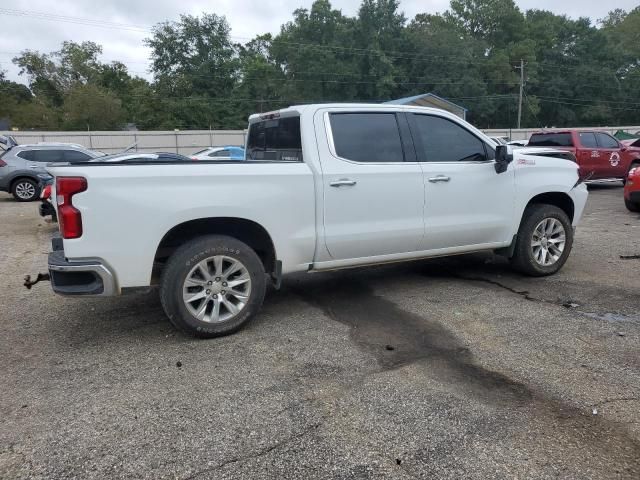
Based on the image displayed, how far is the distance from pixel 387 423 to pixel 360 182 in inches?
88.4

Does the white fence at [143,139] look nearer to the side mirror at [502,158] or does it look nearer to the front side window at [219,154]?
the front side window at [219,154]

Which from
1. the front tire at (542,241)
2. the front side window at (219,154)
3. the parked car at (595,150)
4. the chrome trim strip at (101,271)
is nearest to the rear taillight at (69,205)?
the chrome trim strip at (101,271)

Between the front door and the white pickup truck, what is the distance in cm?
1

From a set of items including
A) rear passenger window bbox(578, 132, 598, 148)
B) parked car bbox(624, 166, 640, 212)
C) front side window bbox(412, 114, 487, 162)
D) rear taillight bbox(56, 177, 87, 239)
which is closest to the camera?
rear taillight bbox(56, 177, 87, 239)

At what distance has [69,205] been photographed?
359 centimetres

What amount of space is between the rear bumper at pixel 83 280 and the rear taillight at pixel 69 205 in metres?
0.25

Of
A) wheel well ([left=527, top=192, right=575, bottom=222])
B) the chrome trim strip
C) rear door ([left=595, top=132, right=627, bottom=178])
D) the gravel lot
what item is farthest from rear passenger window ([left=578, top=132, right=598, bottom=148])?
the chrome trim strip

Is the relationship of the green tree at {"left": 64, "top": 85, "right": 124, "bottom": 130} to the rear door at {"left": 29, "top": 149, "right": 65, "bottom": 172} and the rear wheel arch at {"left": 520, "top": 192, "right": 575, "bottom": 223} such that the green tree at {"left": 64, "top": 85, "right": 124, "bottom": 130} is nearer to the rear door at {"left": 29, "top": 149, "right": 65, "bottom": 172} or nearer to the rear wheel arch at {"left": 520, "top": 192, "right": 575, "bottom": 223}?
the rear door at {"left": 29, "top": 149, "right": 65, "bottom": 172}

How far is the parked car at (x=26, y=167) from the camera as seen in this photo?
48.4 feet

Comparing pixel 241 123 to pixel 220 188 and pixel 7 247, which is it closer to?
pixel 7 247

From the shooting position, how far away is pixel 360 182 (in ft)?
14.8

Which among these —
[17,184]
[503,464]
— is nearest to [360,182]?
[503,464]

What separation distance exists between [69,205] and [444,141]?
3471 millimetres

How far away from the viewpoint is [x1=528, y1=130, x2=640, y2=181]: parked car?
14.2 metres
